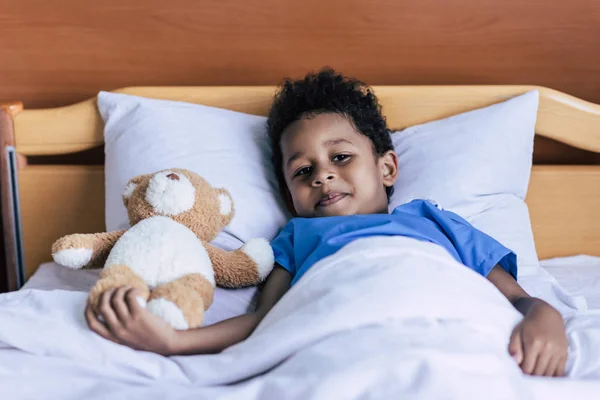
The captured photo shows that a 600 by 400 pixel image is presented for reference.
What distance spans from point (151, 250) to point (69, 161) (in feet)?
2.62

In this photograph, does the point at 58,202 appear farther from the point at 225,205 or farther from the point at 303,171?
the point at 303,171

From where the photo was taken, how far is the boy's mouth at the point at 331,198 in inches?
46.9

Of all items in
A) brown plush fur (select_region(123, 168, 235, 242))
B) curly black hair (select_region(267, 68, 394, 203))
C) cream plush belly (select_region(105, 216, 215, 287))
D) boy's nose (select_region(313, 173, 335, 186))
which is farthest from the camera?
curly black hair (select_region(267, 68, 394, 203))

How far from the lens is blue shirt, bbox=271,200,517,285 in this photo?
108 centimetres

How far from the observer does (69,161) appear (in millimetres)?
1649

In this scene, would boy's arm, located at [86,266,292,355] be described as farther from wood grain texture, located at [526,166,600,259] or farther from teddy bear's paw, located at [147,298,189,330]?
wood grain texture, located at [526,166,600,259]

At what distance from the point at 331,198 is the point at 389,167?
23 cm

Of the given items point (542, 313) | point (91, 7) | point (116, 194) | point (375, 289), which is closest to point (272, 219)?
point (116, 194)

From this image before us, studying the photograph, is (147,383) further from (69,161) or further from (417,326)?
(69,161)

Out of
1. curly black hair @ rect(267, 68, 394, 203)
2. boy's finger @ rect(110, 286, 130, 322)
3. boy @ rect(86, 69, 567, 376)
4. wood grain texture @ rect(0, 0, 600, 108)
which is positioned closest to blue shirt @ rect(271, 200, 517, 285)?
boy @ rect(86, 69, 567, 376)

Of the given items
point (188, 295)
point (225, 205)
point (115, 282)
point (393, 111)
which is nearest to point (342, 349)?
point (188, 295)

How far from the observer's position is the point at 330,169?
1203 millimetres

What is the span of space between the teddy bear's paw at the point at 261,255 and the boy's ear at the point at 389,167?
35 cm

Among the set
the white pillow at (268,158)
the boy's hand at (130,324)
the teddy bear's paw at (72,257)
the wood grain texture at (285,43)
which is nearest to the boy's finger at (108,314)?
the boy's hand at (130,324)
